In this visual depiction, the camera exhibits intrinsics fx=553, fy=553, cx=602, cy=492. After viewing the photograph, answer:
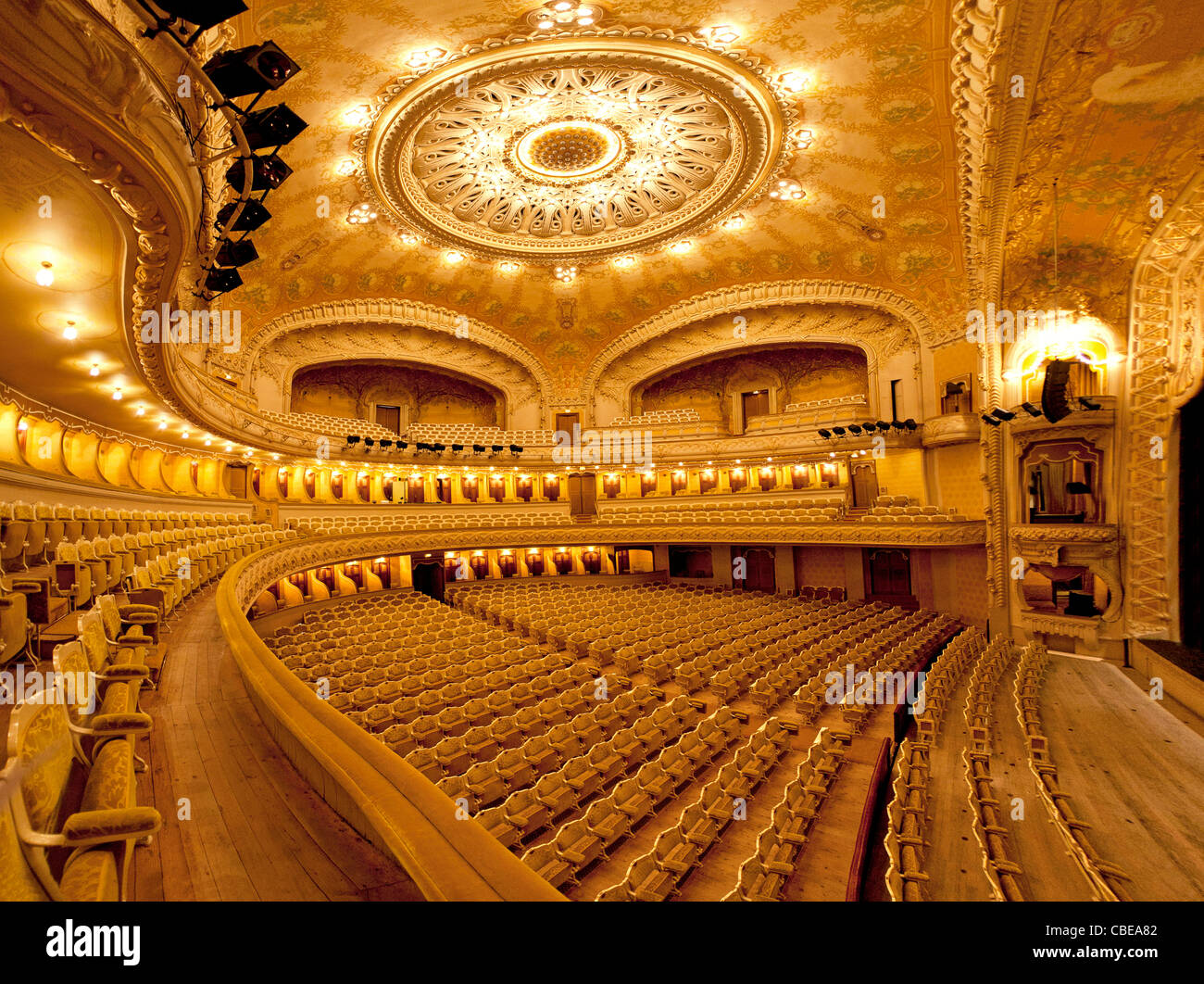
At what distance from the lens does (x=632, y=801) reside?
6.15 m

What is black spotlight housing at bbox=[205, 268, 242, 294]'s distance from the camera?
6453mm

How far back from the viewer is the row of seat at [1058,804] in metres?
5.26

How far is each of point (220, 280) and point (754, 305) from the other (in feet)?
68.7

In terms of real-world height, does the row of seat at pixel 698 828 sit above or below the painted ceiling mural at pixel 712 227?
below

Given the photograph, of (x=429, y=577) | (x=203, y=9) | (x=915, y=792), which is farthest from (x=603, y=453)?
(x=203, y=9)

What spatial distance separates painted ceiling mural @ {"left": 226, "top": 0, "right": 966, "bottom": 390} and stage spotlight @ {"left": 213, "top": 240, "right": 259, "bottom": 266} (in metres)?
6.75

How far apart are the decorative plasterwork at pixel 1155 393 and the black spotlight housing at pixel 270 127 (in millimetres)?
16315

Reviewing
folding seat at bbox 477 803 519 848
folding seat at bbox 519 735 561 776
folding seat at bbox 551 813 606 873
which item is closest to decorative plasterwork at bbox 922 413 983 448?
folding seat at bbox 519 735 561 776

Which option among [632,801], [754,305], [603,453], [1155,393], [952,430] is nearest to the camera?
[632,801]

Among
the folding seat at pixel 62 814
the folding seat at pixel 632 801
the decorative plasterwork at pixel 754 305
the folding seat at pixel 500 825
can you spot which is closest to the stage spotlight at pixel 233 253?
the folding seat at pixel 62 814

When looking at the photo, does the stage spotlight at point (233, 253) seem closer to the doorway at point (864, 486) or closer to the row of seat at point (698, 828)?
the row of seat at point (698, 828)

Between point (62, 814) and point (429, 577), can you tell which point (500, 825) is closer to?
point (62, 814)
